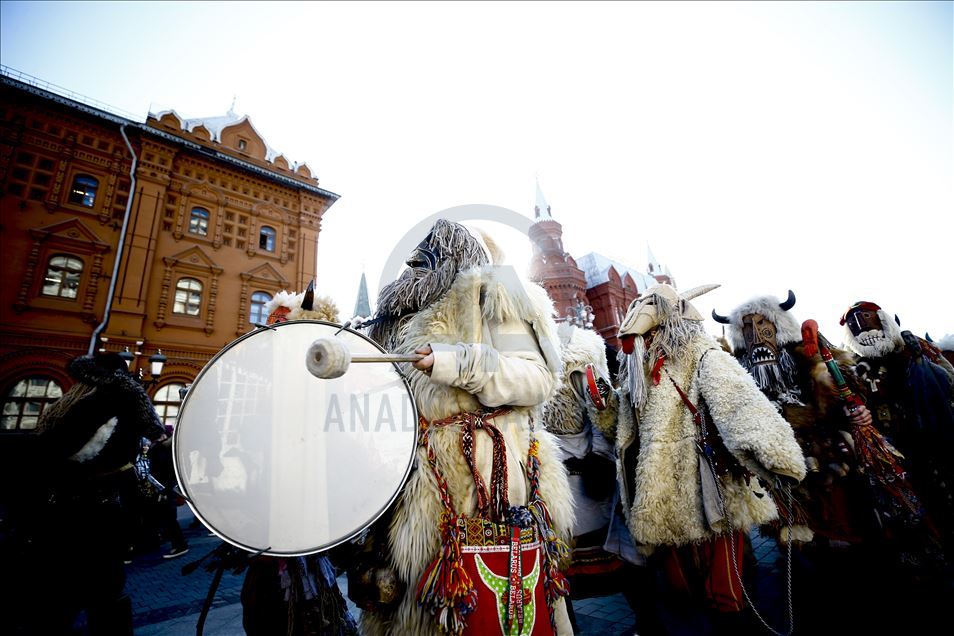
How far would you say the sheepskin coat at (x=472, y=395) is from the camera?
60.6 inches

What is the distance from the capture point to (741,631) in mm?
2393

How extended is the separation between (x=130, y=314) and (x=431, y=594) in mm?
17038

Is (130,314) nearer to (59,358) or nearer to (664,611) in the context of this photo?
(59,358)

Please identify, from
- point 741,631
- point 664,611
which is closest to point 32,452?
point 664,611

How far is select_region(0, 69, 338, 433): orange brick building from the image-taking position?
12.6 metres

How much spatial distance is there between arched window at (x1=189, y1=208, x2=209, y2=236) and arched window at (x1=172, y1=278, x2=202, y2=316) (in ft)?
7.12

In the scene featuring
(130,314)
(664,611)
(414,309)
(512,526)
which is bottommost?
(664,611)

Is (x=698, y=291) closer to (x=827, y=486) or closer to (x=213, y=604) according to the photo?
(x=827, y=486)

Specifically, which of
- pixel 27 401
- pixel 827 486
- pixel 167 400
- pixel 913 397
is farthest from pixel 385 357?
pixel 27 401

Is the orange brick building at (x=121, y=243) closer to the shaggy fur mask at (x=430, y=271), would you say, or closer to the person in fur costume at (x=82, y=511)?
the person in fur costume at (x=82, y=511)

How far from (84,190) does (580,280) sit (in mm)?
27116

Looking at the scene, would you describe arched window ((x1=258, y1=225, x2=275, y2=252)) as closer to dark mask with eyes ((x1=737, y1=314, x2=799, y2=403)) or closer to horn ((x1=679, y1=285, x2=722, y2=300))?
horn ((x1=679, y1=285, x2=722, y2=300))

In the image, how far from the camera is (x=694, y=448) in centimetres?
247

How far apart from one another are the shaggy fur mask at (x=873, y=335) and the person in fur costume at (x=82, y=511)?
275 inches
